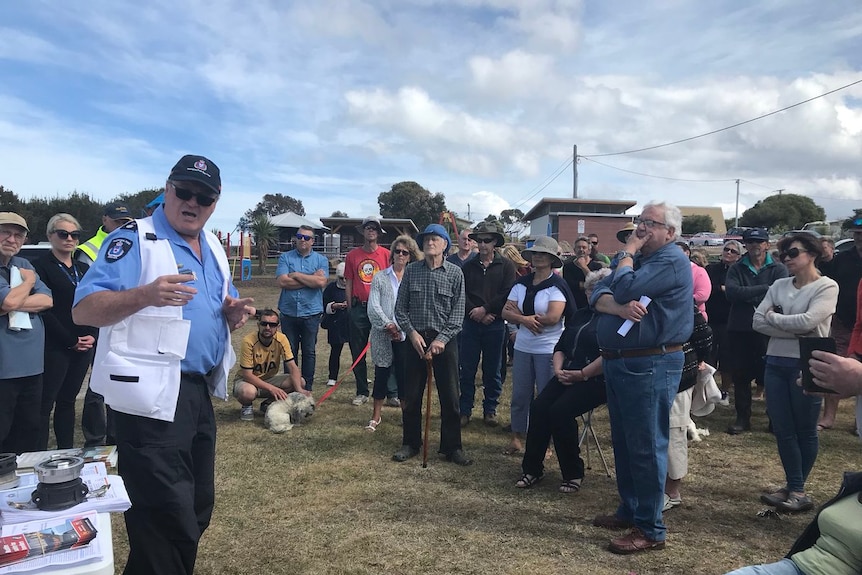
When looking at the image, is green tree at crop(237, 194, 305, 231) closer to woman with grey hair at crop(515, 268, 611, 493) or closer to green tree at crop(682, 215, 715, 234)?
green tree at crop(682, 215, 715, 234)

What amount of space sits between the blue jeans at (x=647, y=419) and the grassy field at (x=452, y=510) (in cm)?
27

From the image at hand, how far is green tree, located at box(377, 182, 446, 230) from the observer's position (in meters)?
Answer: 58.1

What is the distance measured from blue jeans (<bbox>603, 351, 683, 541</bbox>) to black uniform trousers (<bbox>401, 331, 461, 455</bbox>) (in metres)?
1.78

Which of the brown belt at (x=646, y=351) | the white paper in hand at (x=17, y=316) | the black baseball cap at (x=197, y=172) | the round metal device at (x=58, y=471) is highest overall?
the black baseball cap at (x=197, y=172)

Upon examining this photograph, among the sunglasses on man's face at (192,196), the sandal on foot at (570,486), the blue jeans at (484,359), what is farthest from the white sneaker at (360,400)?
the sunglasses on man's face at (192,196)

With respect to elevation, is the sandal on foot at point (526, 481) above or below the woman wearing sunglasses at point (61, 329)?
below

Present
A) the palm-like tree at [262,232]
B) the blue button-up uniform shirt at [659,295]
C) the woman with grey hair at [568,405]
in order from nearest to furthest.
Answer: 1. the blue button-up uniform shirt at [659,295]
2. the woman with grey hair at [568,405]
3. the palm-like tree at [262,232]

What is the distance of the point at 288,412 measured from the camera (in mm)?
5957

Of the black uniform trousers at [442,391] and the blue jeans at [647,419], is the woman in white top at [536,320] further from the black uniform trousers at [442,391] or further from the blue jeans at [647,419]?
the blue jeans at [647,419]

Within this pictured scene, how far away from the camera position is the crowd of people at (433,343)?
2.19m

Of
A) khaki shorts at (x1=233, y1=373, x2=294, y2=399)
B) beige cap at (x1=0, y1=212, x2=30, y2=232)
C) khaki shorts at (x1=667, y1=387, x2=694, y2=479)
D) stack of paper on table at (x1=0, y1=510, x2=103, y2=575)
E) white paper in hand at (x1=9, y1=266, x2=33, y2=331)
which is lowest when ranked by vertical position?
khaki shorts at (x1=233, y1=373, x2=294, y2=399)

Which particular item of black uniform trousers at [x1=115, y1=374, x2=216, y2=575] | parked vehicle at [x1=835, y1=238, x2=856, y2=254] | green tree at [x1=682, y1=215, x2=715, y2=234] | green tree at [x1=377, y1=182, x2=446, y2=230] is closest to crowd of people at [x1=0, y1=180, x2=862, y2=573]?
black uniform trousers at [x1=115, y1=374, x2=216, y2=575]

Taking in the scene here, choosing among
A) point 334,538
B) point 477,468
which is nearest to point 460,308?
point 477,468

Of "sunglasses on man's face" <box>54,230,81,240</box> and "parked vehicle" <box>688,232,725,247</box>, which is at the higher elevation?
"parked vehicle" <box>688,232,725,247</box>
